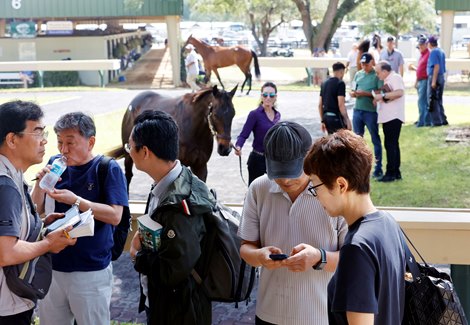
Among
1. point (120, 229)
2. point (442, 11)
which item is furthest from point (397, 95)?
point (442, 11)

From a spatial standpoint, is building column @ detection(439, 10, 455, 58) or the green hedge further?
the green hedge

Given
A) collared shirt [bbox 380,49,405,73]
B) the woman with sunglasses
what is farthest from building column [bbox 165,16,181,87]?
the woman with sunglasses

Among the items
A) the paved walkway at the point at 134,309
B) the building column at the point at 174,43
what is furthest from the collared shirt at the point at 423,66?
the building column at the point at 174,43

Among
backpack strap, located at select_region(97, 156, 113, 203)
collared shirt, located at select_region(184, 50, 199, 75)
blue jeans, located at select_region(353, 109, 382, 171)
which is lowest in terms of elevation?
blue jeans, located at select_region(353, 109, 382, 171)

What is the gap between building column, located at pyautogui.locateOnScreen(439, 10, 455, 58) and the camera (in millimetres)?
28000

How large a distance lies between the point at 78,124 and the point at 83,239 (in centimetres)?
66

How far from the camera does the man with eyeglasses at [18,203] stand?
3.11 m

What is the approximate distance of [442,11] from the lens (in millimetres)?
27984

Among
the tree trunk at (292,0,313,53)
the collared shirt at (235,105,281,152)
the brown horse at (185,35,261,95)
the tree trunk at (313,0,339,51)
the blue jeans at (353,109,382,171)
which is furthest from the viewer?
the tree trunk at (292,0,313,53)

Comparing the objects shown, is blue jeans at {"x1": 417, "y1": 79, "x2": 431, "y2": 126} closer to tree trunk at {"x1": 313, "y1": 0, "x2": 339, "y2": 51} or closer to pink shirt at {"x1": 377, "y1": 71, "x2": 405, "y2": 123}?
pink shirt at {"x1": 377, "y1": 71, "x2": 405, "y2": 123}

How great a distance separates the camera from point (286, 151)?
3152mm

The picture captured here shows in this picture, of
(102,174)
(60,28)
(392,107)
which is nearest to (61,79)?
(60,28)

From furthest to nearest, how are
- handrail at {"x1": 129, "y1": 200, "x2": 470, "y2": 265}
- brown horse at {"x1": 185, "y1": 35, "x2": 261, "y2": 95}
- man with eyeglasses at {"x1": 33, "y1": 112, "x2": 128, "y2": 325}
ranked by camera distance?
brown horse at {"x1": 185, "y1": 35, "x2": 261, "y2": 95}, handrail at {"x1": 129, "y1": 200, "x2": 470, "y2": 265}, man with eyeglasses at {"x1": 33, "y1": 112, "x2": 128, "y2": 325}

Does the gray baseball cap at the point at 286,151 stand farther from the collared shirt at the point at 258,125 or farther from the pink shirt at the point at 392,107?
the pink shirt at the point at 392,107
